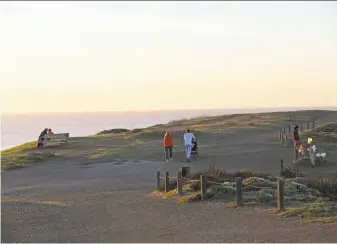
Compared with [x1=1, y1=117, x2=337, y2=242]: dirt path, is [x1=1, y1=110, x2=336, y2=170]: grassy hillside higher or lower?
higher

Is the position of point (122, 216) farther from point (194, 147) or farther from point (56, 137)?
point (56, 137)

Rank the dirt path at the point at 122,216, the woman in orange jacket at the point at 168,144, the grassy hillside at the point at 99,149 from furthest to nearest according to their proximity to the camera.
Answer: the grassy hillside at the point at 99,149 → the woman in orange jacket at the point at 168,144 → the dirt path at the point at 122,216

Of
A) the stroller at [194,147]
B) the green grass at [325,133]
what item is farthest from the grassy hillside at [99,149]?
the green grass at [325,133]

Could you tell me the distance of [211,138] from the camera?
36469 mm

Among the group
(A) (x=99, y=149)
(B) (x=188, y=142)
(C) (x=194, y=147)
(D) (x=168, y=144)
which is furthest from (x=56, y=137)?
(B) (x=188, y=142)

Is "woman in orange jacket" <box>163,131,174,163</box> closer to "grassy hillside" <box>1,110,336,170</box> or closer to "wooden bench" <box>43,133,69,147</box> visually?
"grassy hillside" <box>1,110,336,170</box>

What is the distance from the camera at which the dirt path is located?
34.7 feet

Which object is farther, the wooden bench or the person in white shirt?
the wooden bench

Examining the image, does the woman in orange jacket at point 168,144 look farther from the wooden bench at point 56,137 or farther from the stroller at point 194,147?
the wooden bench at point 56,137

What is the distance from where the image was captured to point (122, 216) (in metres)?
13.2

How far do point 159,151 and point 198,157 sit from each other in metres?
3.88

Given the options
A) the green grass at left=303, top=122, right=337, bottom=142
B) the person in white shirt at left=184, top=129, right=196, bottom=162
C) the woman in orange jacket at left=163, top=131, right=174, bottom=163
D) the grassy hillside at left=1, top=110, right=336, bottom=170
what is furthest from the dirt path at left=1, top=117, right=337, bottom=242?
the green grass at left=303, top=122, right=337, bottom=142

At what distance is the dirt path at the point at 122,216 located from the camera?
416 inches

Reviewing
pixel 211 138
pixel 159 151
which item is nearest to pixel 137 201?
pixel 159 151
